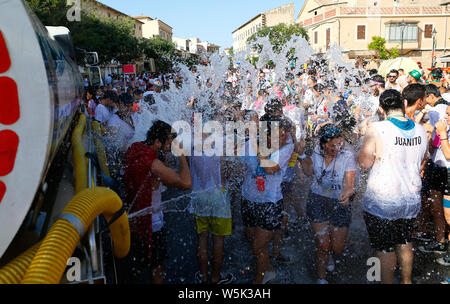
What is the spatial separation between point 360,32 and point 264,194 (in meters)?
48.3

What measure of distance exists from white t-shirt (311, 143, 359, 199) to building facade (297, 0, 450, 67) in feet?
146

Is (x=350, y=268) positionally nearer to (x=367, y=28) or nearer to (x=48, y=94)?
(x=48, y=94)

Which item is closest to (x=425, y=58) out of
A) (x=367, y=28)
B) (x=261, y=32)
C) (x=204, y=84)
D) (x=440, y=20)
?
(x=440, y=20)

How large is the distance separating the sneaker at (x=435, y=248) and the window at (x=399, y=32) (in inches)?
1908

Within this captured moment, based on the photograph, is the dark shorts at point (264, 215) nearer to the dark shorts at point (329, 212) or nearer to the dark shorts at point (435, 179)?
the dark shorts at point (329, 212)

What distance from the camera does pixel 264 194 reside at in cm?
333

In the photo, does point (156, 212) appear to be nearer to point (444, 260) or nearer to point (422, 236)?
point (444, 260)

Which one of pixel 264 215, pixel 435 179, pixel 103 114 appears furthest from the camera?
pixel 103 114

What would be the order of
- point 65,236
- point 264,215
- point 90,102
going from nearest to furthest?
point 65,236 < point 264,215 < point 90,102

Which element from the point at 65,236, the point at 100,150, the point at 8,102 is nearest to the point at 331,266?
the point at 65,236

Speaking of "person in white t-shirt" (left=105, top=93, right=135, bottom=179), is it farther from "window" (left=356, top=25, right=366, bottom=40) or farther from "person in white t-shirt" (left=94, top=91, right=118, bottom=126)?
"window" (left=356, top=25, right=366, bottom=40)

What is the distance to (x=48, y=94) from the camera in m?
1.65

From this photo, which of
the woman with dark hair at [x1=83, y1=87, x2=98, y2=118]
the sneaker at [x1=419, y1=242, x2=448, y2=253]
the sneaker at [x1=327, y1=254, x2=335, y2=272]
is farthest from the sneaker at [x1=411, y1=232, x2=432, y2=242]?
the woman with dark hair at [x1=83, y1=87, x2=98, y2=118]

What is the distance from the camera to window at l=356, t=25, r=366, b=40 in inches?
1767
